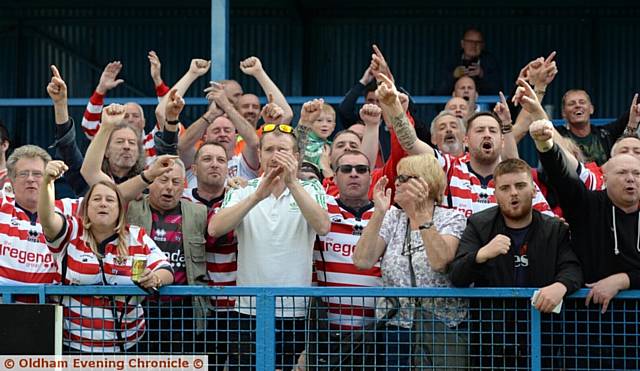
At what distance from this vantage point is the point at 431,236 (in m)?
6.42

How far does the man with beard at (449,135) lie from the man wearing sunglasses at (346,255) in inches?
47.4

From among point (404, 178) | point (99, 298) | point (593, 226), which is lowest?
point (99, 298)

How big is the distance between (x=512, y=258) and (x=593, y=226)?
1.70 ft

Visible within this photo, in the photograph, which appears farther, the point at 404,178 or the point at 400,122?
the point at 400,122

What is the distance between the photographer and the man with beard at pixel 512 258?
636cm

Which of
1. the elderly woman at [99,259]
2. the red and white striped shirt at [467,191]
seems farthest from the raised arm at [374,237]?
the elderly woman at [99,259]

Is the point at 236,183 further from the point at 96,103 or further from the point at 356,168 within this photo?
the point at 96,103

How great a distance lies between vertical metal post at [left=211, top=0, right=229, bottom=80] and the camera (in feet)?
35.0

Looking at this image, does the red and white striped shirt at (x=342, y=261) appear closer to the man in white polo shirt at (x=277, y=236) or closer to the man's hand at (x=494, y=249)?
the man in white polo shirt at (x=277, y=236)

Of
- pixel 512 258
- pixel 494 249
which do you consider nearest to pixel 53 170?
pixel 494 249

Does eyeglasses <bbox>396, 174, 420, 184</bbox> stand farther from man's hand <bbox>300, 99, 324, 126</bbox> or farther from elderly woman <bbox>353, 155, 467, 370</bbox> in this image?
man's hand <bbox>300, 99, 324, 126</bbox>

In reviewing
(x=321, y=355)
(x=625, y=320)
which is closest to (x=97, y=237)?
(x=321, y=355)

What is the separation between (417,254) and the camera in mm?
6625

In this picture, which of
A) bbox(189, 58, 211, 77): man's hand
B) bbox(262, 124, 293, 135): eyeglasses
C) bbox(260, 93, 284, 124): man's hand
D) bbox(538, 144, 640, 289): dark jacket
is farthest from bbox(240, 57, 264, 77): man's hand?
bbox(538, 144, 640, 289): dark jacket
